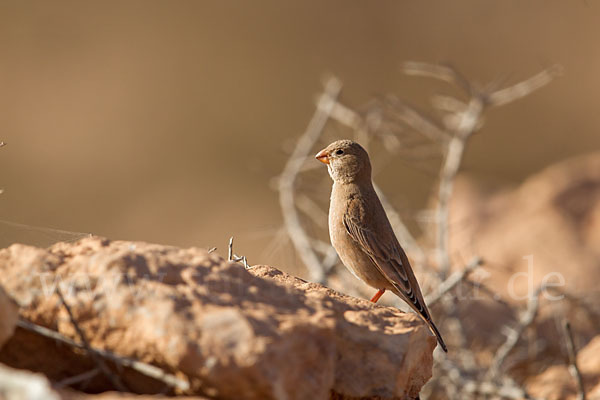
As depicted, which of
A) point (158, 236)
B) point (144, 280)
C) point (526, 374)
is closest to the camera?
point (144, 280)

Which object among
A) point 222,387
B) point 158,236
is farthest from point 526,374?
point 158,236

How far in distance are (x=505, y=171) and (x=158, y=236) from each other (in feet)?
25.0

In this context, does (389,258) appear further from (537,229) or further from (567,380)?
(537,229)

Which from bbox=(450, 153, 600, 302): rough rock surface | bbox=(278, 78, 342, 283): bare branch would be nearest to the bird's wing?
bbox=(278, 78, 342, 283): bare branch

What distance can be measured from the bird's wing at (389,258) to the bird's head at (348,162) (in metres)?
0.35

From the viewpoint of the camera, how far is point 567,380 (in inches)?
228

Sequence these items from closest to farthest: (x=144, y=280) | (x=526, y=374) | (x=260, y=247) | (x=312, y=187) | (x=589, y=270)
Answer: (x=144, y=280)
(x=526, y=374)
(x=312, y=187)
(x=589, y=270)
(x=260, y=247)

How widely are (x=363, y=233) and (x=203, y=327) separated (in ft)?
9.50

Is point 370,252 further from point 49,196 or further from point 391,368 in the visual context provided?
point 49,196

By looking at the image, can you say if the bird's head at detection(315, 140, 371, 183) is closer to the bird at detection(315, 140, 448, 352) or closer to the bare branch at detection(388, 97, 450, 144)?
the bird at detection(315, 140, 448, 352)

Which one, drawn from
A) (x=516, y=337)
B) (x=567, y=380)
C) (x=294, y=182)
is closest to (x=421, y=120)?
(x=294, y=182)

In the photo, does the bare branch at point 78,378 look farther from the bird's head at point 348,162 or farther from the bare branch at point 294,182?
the bare branch at point 294,182

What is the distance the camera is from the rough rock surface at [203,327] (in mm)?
2408

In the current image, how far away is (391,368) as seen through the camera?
114 inches
